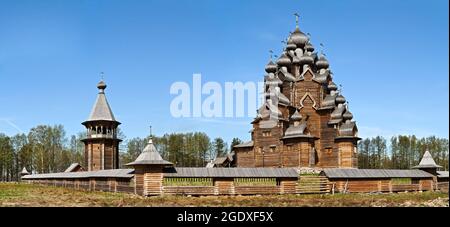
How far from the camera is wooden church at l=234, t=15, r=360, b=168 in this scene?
40.9 meters

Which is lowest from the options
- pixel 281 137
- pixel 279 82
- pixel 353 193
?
pixel 353 193

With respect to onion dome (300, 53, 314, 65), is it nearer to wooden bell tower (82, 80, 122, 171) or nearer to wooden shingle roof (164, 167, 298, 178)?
wooden shingle roof (164, 167, 298, 178)

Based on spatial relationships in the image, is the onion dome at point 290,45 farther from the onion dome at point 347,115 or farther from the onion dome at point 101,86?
the onion dome at point 101,86

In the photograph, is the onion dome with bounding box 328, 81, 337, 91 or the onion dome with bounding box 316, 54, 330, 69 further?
the onion dome with bounding box 316, 54, 330, 69

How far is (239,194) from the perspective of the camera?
30.7 meters

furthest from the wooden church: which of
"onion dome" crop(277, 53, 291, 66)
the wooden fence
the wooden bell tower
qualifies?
the wooden bell tower

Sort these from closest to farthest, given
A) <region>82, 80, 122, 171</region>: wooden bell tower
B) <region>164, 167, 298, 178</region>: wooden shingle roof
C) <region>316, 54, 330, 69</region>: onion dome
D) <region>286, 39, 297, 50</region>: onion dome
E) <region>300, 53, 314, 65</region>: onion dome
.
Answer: <region>164, 167, 298, 178</region>: wooden shingle roof → <region>82, 80, 122, 171</region>: wooden bell tower → <region>300, 53, 314, 65</region>: onion dome → <region>316, 54, 330, 69</region>: onion dome → <region>286, 39, 297, 50</region>: onion dome

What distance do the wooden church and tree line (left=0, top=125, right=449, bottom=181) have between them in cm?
2768

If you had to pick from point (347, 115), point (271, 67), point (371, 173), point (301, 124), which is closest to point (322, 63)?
point (271, 67)

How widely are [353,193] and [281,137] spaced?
10.1 metres

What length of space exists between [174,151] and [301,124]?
3284 cm
